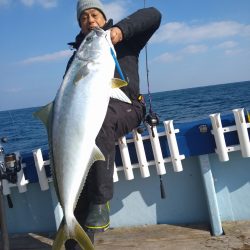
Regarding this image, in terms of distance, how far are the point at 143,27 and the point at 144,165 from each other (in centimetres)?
162

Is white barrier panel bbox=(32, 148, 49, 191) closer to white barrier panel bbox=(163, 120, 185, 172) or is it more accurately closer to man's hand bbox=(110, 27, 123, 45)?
white barrier panel bbox=(163, 120, 185, 172)

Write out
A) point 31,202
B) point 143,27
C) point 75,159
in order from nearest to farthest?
1. point 75,159
2. point 143,27
3. point 31,202

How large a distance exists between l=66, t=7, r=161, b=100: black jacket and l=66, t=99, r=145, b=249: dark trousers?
254 mm

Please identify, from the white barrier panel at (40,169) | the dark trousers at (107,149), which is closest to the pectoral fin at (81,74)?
the dark trousers at (107,149)

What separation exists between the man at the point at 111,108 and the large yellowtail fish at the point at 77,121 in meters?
0.30

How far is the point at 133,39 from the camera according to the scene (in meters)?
3.91

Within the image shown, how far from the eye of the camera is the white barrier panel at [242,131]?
384 centimetres

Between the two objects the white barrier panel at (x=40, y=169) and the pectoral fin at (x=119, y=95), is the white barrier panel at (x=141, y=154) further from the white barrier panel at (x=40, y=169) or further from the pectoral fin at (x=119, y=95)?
the white barrier panel at (x=40, y=169)

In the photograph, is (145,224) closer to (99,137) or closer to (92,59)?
(99,137)

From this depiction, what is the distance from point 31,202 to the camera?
4.85m

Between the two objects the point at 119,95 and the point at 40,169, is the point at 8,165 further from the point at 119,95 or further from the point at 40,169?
the point at 119,95

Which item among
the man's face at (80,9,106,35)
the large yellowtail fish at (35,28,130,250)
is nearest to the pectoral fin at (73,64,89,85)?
the large yellowtail fish at (35,28,130,250)

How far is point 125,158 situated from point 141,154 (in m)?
0.20

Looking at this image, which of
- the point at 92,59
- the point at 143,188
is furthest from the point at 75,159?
the point at 143,188
